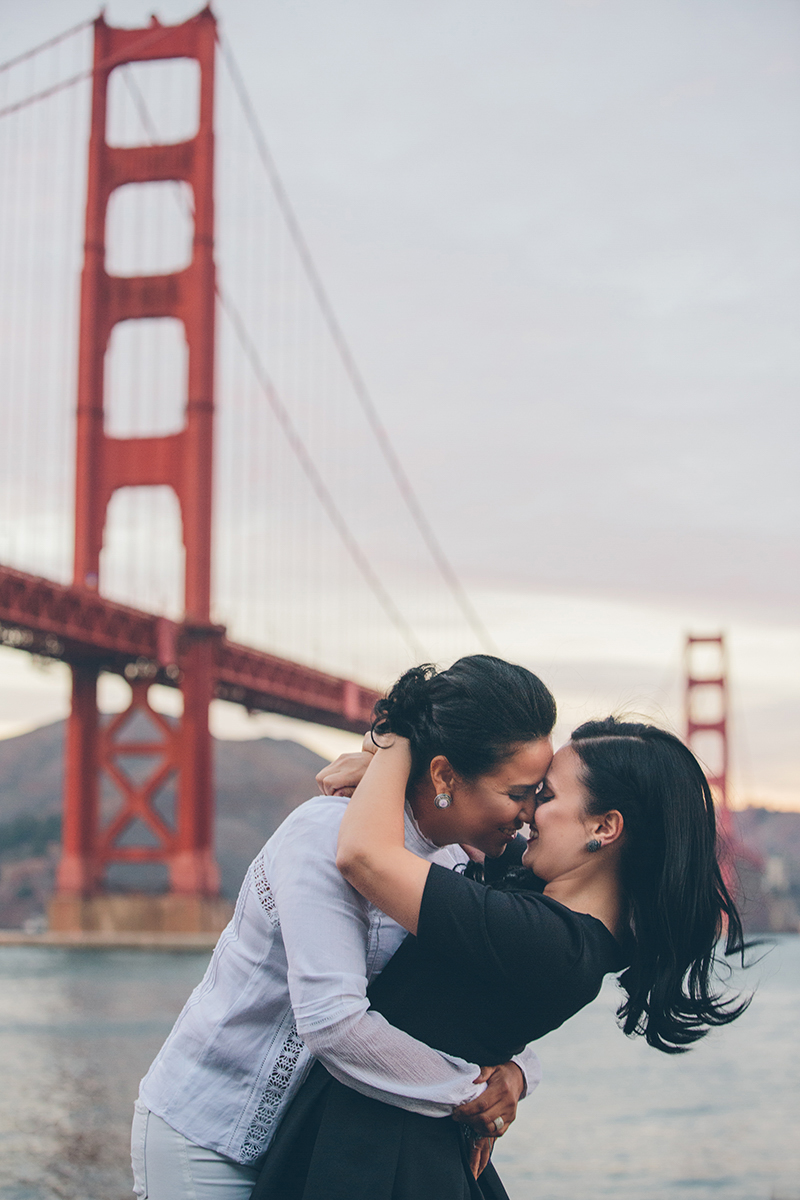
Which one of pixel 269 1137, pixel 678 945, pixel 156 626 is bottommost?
pixel 156 626

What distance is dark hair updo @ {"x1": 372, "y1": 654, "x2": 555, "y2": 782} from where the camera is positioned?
4.17ft

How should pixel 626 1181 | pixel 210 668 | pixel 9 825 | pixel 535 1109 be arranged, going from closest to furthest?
pixel 626 1181
pixel 535 1109
pixel 210 668
pixel 9 825

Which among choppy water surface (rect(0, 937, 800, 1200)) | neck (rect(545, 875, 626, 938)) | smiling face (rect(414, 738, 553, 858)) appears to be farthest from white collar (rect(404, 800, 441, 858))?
choppy water surface (rect(0, 937, 800, 1200))

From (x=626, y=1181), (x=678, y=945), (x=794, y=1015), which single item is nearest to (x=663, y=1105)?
(x=626, y=1181)

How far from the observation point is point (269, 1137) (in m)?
1.27

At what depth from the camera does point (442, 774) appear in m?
1.30

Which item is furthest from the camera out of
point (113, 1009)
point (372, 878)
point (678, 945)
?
point (113, 1009)

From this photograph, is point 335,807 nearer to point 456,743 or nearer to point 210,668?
point 456,743

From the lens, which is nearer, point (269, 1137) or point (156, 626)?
point (269, 1137)

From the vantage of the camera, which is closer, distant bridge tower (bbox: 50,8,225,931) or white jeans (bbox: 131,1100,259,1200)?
white jeans (bbox: 131,1100,259,1200)

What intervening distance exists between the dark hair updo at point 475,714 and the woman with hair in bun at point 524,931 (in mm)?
24

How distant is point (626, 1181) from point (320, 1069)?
6.33 metres

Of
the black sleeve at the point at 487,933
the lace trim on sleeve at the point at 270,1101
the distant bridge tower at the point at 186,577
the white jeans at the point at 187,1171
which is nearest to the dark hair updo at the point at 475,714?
the black sleeve at the point at 487,933

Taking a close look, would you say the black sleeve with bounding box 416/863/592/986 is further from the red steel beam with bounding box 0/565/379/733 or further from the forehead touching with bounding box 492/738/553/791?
the red steel beam with bounding box 0/565/379/733
